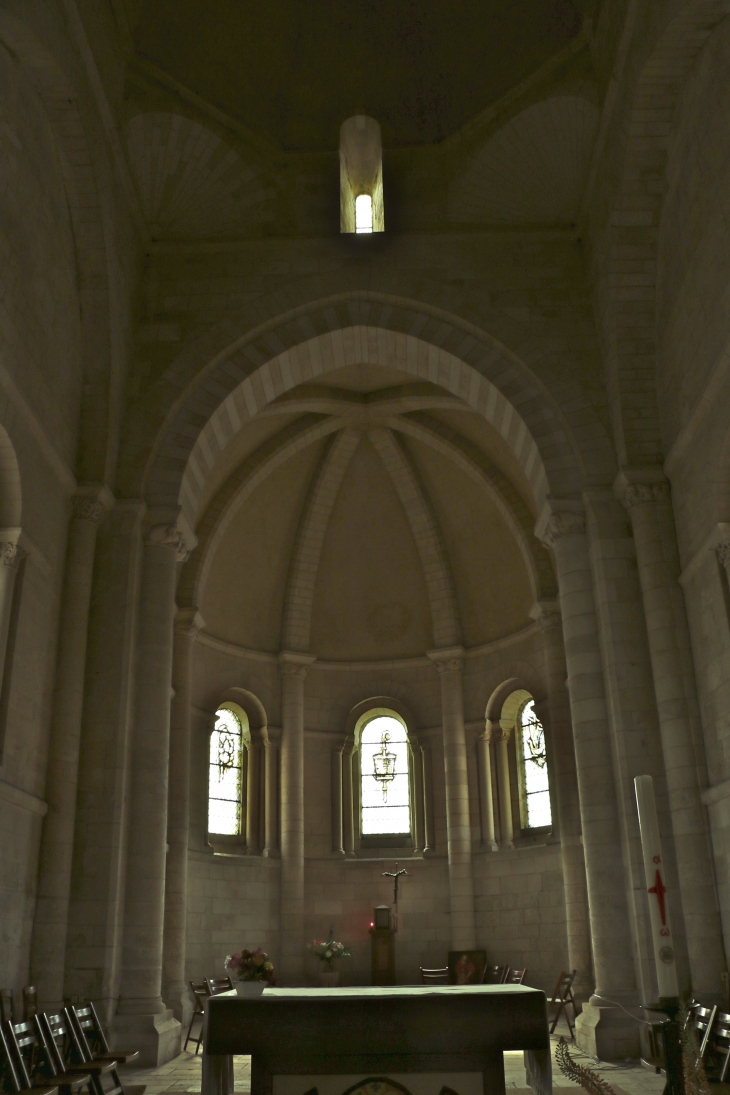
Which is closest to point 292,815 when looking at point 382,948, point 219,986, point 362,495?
point 382,948

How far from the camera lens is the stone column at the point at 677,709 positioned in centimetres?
1037

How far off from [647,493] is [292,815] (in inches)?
385

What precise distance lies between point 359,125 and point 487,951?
1426 cm

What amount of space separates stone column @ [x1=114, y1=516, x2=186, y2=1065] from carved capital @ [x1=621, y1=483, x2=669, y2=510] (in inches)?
241

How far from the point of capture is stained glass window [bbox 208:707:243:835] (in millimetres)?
18344

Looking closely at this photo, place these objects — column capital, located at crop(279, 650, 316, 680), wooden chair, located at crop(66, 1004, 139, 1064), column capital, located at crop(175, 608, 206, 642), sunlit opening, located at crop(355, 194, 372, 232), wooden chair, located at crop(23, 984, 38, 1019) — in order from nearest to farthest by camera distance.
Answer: wooden chair, located at crop(66, 1004, 139, 1064) < wooden chair, located at crop(23, 984, 38, 1019) < sunlit opening, located at crop(355, 194, 372, 232) < column capital, located at crop(175, 608, 206, 642) < column capital, located at crop(279, 650, 316, 680)

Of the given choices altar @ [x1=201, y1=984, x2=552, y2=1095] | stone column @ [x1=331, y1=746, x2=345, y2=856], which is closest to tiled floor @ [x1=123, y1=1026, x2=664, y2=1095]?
altar @ [x1=201, y1=984, x2=552, y2=1095]

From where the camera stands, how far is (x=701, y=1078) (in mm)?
3459

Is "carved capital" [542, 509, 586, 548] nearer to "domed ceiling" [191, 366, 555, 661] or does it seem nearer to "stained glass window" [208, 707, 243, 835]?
"domed ceiling" [191, 366, 555, 661]

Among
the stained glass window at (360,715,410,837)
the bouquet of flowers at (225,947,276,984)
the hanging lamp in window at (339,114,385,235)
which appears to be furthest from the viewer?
the stained glass window at (360,715,410,837)

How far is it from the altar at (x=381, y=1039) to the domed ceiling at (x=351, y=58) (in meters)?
13.0

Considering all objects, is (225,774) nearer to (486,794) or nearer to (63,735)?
(486,794)

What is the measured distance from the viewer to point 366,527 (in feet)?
67.3

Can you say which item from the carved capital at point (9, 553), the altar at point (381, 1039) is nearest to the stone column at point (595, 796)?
the altar at point (381, 1039)
